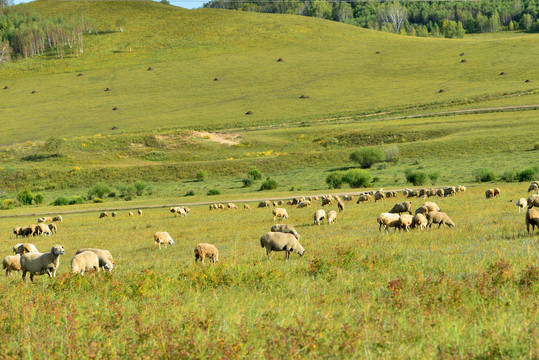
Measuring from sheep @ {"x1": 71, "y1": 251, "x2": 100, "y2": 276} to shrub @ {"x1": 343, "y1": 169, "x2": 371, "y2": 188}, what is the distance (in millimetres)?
44708

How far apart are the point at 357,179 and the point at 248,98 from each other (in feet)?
262

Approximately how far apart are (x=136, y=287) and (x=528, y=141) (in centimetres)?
7179

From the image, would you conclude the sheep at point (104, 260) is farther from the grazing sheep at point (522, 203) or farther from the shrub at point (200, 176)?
the shrub at point (200, 176)

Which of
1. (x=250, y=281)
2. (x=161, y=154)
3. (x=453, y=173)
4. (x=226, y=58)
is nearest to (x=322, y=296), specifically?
(x=250, y=281)

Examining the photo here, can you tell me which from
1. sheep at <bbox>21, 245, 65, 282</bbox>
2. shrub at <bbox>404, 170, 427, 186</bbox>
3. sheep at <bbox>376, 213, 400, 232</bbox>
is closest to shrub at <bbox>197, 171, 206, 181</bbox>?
shrub at <bbox>404, 170, 427, 186</bbox>

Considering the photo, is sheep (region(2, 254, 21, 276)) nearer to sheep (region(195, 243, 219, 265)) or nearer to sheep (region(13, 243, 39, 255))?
sheep (region(13, 243, 39, 255))

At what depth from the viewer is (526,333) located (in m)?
5.58

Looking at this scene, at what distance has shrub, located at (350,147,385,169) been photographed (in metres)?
69.2

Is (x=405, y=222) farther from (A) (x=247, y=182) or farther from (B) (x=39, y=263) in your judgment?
(A) (x=247, y=182)

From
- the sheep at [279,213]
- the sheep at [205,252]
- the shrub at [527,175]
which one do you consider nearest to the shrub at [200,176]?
the shrub at [527,175]

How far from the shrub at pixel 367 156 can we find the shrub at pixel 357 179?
42.2 feet

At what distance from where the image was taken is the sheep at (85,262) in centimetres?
1360

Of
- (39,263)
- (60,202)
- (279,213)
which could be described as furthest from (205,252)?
(60,202)

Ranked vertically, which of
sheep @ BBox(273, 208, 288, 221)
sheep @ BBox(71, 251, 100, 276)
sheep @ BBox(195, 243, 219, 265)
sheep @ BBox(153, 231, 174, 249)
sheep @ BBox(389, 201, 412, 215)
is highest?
sheep @ BBox(71, 251, 100, 276)
